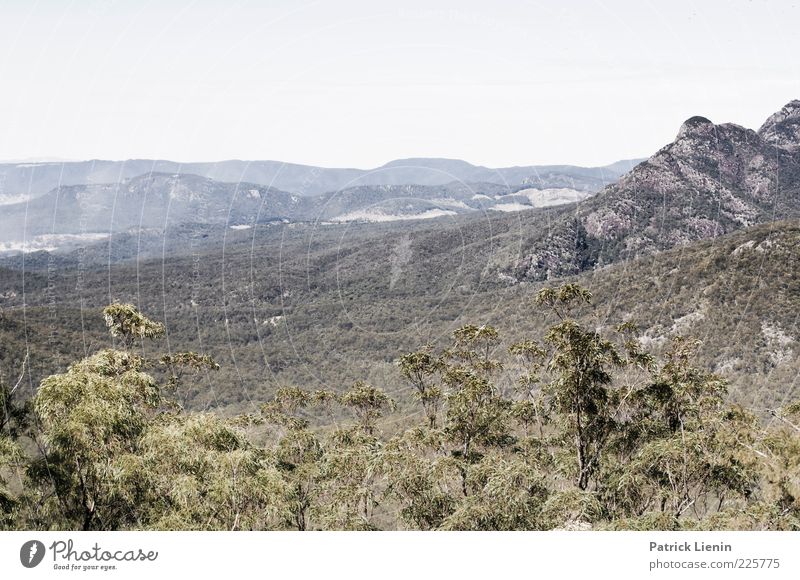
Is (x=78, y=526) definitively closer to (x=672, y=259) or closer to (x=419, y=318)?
(x=672, y=259)

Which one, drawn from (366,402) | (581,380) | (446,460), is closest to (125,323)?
(446,460)

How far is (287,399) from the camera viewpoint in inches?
1310

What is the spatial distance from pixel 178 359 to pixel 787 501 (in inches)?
947

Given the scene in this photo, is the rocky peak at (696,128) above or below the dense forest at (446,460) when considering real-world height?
above

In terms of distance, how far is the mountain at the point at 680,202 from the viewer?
155 m

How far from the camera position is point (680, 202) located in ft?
541

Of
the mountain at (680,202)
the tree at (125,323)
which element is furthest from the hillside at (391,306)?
the tree at (125,323)

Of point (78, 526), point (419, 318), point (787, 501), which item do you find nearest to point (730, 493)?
point (787, 501)

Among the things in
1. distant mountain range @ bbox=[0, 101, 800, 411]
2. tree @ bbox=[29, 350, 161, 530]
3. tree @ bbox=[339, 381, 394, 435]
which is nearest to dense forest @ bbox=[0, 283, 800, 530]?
tree @ bbox=[29, 350, 161, 530]
